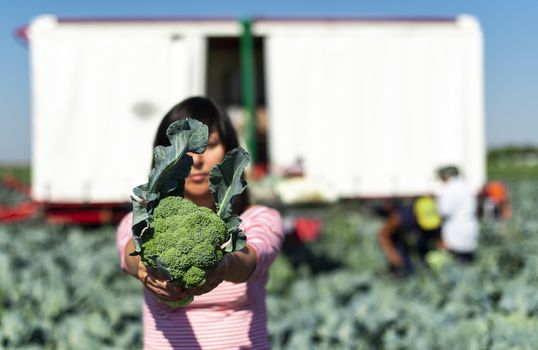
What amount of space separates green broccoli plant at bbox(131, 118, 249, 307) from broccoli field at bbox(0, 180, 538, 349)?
7.65 ft

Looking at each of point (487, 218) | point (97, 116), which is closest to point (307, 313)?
point (97, 116)

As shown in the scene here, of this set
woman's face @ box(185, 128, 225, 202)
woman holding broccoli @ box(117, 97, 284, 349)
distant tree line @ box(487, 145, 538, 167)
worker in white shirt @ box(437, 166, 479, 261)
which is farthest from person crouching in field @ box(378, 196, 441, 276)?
distant tree line @ box(487, 145, 538, 167)

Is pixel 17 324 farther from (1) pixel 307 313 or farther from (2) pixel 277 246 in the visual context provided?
(2) pixel 277 246

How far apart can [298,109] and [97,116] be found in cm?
239

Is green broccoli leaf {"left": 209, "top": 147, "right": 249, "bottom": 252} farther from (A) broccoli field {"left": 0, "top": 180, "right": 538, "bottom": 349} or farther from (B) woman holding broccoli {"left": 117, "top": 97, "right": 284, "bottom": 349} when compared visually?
(A) broccoli field {"left": 0, "top": 180, "right": 538, "bottom": 349}

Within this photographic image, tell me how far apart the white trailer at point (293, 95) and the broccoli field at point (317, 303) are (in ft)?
3.61

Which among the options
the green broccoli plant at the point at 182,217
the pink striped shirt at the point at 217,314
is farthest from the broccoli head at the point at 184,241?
the pink striped shirt at the point at 217,314

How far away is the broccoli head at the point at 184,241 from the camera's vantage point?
1.59 meters

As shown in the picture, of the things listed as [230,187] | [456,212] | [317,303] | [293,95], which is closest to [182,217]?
[230,187]

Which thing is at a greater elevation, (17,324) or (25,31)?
(25,31)

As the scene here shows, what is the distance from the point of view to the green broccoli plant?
160 cm

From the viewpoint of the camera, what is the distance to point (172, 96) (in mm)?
8375

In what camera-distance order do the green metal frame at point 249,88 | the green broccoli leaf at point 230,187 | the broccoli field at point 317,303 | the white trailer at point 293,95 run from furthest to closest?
the green metal frame at point 249,88 → the white trailer at point 293,95 → the broccoli field at point 317,303 → the green broccoli leaf at point 230,187

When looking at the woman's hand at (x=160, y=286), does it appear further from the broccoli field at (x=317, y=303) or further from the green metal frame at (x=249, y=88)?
the green metal frame at (x=249, y=88)
